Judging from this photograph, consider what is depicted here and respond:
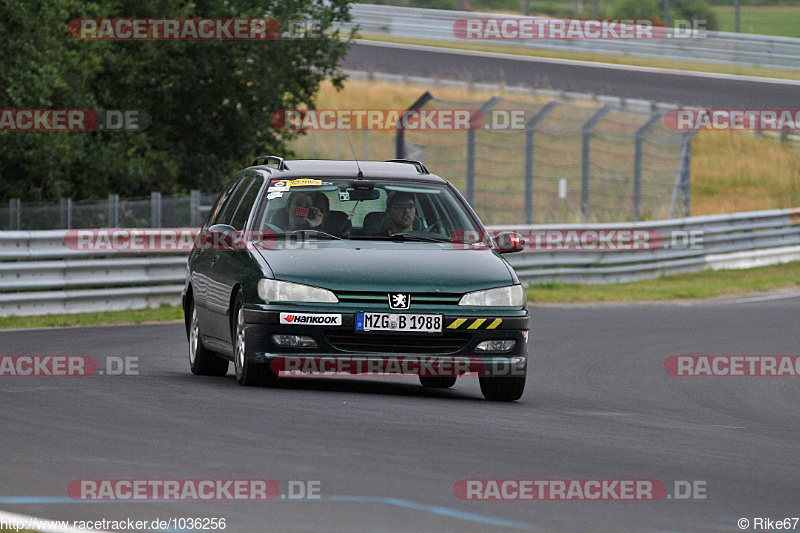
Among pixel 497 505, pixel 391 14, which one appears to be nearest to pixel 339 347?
pixel 497 505

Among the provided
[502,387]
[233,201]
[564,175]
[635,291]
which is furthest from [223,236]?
[564,175]

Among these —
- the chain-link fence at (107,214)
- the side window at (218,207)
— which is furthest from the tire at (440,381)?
the chain-link fence at (107,214)

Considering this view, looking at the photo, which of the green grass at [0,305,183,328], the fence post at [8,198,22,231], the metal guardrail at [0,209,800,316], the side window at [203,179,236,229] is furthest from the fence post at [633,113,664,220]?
the side window at [203,179,236,229]

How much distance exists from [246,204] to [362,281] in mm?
1822

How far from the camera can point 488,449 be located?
7516 mm

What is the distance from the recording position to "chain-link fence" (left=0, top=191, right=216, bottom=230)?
761 inches

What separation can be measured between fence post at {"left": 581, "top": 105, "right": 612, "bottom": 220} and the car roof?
13.5 metres

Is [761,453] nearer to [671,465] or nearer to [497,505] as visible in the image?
[671,465]

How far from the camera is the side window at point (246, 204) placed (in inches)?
430

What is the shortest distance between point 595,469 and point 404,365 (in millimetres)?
2796

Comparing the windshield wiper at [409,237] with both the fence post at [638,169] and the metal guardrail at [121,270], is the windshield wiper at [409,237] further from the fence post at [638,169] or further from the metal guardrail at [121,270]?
the fence post at [638,169]

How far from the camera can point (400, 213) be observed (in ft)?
34.9

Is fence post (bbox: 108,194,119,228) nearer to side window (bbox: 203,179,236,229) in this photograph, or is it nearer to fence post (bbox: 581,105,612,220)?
side window (bbox: 203,179,236,229)

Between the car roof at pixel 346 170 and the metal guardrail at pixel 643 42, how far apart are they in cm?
3289
